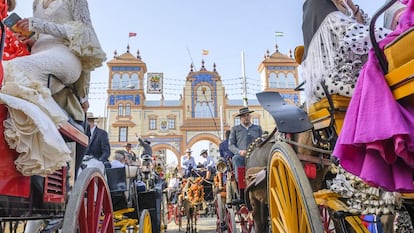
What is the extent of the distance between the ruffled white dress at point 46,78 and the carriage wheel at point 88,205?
31 cm

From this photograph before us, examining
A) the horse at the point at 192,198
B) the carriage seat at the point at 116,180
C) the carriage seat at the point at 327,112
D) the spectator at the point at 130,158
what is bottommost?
the horse at the point at 192,198

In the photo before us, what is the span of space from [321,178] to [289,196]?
61 centimetres

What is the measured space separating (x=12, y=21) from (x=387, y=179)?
216 cm

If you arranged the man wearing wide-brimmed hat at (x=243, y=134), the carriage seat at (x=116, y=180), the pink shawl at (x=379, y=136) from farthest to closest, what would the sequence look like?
the man wearing wide-brimmed hat at (x=243, y=134), the carriage seat at (x=116, y=180), the pink shawl at (x=379, y=136)

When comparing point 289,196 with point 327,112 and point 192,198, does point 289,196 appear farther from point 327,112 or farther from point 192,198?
point 192,198

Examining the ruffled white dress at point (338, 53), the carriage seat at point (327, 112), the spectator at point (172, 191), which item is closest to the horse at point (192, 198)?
the spectator at point (172, 191)

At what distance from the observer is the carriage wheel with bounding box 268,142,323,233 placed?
5.72ft

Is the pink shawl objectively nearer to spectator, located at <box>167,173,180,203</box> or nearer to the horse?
the horse

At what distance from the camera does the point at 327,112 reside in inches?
80.5

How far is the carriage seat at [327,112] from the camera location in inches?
76.7

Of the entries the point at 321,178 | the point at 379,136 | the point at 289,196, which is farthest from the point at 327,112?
the point at 379,136

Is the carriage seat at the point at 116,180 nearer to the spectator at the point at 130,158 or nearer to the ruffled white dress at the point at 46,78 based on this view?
the ruffled white dress at the point at 46,78

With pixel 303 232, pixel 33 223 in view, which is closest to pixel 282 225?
pixel 303 232

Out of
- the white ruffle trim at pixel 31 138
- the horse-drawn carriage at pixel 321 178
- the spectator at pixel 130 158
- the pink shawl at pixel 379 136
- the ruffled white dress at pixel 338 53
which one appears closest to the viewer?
the pink shawl at pixel 379 136
